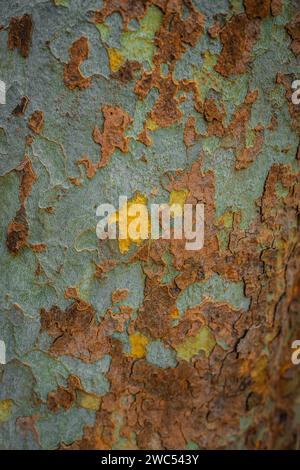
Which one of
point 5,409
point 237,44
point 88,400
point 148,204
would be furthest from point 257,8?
point 5,409

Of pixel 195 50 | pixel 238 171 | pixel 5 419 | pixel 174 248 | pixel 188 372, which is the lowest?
pixel 5 419

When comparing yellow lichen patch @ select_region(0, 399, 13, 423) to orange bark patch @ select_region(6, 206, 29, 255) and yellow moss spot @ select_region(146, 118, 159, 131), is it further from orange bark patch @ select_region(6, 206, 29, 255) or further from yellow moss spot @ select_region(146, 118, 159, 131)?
yellow moss spot @ select_region(146, 118, 159, 131)

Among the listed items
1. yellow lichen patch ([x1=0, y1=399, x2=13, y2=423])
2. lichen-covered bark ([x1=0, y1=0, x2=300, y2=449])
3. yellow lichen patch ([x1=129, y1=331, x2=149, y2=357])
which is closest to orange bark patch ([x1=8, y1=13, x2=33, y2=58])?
lichen-covered bark ([x1=0, y1=0, x2=300, y2=449])

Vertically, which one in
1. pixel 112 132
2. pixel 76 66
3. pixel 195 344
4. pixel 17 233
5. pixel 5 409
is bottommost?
pixel 5 409

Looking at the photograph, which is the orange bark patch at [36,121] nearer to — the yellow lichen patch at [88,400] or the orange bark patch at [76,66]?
the orange bark patch at [76,66]

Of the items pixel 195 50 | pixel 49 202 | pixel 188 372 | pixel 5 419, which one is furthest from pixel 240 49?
pixel 5 419

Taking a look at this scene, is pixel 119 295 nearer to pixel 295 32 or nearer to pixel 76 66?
pixel 76 66

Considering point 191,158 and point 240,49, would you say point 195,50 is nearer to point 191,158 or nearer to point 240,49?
point 240,49
